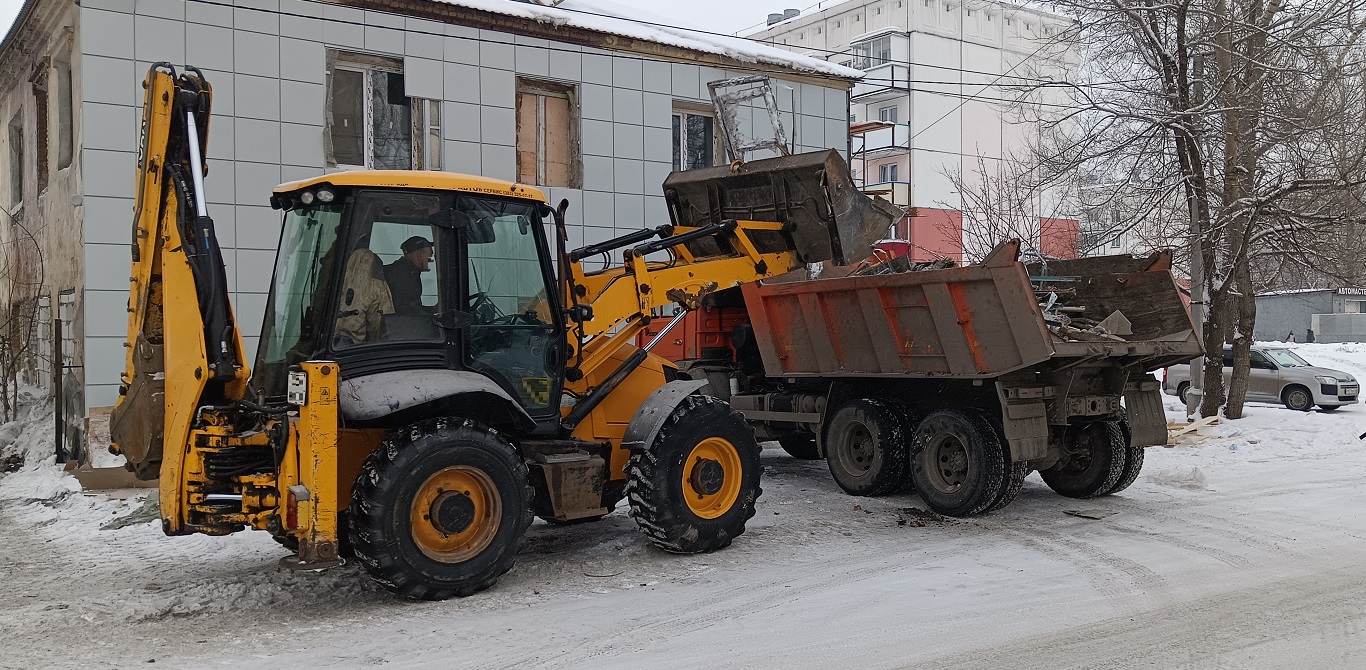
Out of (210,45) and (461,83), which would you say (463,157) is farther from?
(210,45)

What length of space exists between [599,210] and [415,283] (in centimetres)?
801

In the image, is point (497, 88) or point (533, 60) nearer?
point (497, 88)

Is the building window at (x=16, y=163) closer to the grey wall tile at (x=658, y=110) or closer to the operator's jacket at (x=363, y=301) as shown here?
the grey wall tile at (x=658, y=110)

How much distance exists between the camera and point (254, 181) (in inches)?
471

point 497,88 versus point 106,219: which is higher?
point 497,88

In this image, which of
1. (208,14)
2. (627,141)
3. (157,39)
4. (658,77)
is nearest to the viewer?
(157,39)

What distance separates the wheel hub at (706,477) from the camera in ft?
25.1

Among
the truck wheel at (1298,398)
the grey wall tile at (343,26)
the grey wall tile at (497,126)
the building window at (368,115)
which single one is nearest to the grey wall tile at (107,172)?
the building window at (368,115)

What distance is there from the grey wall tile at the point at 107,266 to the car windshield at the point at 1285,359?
20.0 metres

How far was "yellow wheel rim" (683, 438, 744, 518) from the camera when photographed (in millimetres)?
7629

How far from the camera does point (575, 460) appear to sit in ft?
23.6

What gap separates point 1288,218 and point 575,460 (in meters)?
11.8

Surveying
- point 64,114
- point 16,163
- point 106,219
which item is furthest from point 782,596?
point 16,163

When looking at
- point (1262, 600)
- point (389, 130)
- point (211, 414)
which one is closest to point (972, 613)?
point (1262, 600)
